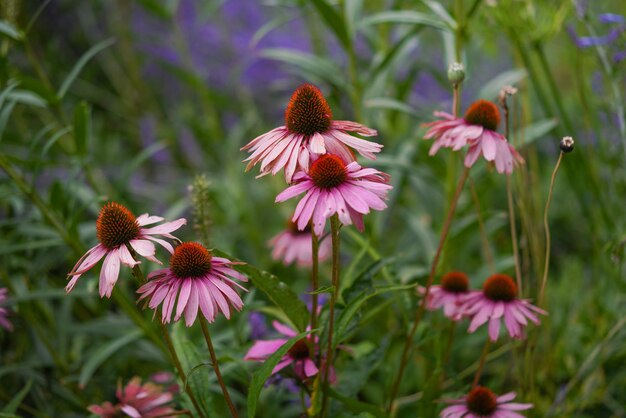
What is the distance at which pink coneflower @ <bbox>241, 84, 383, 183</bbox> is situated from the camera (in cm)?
61

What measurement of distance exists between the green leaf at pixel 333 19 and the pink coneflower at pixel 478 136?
1.41 feet

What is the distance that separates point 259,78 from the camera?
2193 millimetres

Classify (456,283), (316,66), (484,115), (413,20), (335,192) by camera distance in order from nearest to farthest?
(335,192) < (484,115) < (456,283) < (413,20) < (316,66)

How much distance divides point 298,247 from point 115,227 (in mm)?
575

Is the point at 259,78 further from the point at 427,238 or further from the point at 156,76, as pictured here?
the point at 427,238

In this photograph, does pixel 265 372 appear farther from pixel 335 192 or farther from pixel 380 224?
pixel 380 224

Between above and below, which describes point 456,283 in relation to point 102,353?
above

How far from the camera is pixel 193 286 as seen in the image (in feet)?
1.95

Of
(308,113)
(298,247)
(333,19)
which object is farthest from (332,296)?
(333,19)

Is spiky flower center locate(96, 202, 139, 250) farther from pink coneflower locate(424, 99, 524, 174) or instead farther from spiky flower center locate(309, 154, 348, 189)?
pink coneflower locate(424, 99, 524, 174)

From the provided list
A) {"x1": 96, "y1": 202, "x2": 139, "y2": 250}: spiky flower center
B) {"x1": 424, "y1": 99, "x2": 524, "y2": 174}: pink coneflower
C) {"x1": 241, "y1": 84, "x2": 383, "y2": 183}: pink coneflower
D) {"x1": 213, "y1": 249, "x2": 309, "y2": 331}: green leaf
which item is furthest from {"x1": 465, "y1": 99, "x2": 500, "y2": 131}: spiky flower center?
{"x1": 96, "y1": 202, "x2": 139, "y2": 250}: spiky flower center

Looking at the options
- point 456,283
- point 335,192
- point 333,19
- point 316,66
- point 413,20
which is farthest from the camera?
point 316,66

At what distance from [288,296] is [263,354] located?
0.32 ft

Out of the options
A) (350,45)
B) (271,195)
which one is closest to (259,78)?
(271,195)
